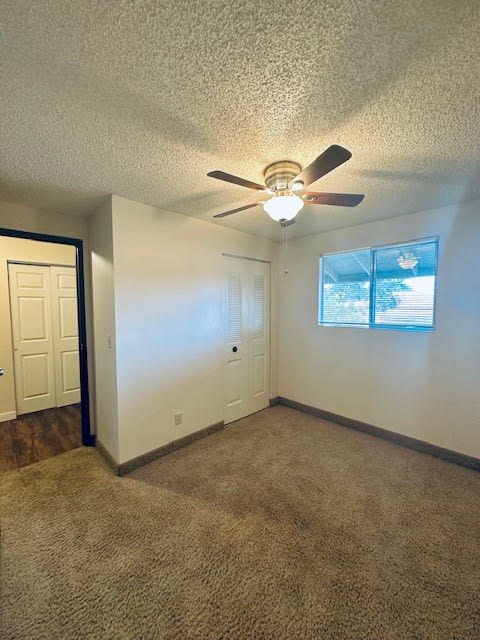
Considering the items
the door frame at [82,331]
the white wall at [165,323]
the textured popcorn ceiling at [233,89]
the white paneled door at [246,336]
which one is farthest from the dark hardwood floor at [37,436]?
the textured popcorn ceiling at [233,89]

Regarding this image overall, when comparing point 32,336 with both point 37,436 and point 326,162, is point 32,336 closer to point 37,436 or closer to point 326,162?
point 37,436

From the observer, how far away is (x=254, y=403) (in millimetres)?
3629

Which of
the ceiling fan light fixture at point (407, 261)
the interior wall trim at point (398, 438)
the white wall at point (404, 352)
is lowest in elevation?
the interior wall trim at point (398, 438)

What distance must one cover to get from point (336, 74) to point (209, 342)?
2388mm

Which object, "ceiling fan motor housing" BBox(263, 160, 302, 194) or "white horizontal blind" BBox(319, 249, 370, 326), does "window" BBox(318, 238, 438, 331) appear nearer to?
"white horizontal blind" BBox(319, 249, 370, 326)

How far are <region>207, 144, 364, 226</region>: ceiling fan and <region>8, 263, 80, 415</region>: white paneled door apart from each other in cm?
347

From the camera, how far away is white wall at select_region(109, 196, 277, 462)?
230cm

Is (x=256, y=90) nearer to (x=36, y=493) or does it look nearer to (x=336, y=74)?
(x=336, y=74)

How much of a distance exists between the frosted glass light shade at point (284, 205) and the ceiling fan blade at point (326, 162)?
110 millimetres

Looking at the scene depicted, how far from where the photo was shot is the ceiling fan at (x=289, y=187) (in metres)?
1.38

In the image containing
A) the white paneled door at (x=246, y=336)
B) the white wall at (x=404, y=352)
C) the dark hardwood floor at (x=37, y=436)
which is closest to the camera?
the white wall at (x=404, y=352)

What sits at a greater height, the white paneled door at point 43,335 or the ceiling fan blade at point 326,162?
the ceiling fan blade at point 326,162

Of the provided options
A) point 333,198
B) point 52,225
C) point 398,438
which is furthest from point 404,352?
point 52,225

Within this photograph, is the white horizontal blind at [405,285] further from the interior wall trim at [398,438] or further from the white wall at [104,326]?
the white wall at [104,326]
